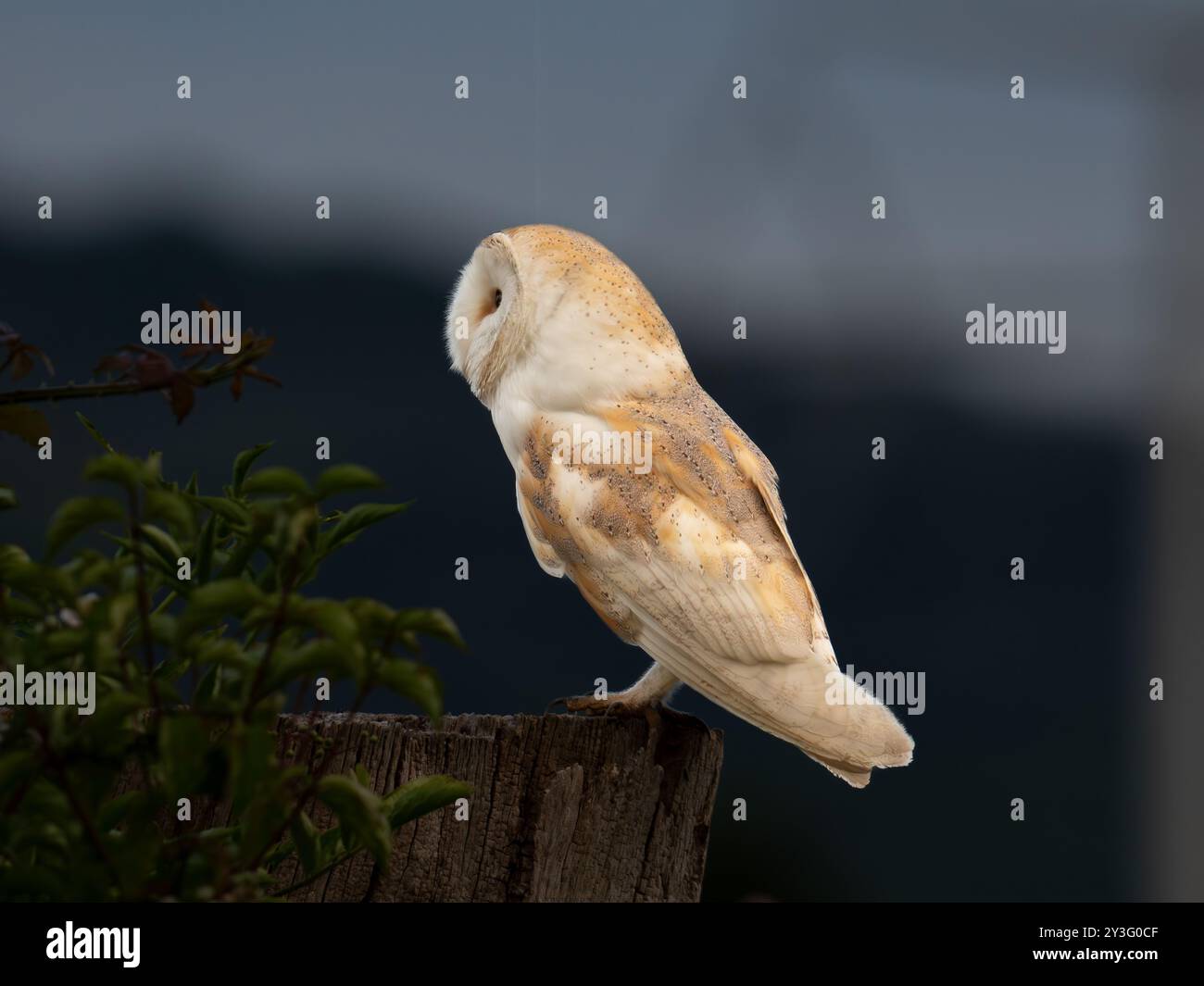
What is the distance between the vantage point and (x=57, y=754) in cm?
61

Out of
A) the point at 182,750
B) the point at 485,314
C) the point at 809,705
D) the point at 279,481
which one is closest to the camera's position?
the point at 182,750

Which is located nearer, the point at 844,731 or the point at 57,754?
the point at 57,754

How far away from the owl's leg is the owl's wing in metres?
0.06

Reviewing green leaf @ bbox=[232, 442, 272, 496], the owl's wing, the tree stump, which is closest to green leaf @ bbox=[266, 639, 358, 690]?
green leaf @ bbox=[232, 442, 272, 496]

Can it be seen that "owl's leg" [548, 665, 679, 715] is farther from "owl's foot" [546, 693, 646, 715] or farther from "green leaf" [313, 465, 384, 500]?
"green leaf" [313, 465, 384, 500]

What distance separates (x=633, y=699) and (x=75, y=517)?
86 cm

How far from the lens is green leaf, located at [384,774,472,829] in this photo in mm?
902

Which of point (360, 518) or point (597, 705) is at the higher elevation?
point (360, 518)

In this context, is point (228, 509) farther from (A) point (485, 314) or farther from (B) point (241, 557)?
(A) point (485, 314)

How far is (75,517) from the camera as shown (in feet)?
2.10

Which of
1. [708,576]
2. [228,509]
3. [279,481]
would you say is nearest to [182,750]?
[279,481]
